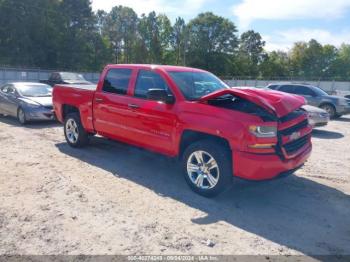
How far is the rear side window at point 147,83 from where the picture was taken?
5859 mm

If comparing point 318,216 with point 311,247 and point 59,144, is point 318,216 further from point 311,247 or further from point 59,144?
point 59,144

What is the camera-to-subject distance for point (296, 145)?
17.0 ft

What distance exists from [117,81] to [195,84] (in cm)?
163

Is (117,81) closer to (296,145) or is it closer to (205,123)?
(205,123)

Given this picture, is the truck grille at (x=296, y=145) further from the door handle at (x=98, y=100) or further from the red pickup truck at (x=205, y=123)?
the door handle at (x=98, y=100)

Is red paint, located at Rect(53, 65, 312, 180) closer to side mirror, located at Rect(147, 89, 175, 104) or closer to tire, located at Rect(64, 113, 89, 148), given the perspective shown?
side mirror, located at Rect(147, 89, 175, 104)

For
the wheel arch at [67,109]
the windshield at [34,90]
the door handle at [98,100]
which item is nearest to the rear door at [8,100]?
the windshield at [34,90]

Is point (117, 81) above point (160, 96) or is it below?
above

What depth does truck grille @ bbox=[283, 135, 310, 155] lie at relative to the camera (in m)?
4.92

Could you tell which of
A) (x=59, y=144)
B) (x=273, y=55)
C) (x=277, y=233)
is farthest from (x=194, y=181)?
(x=273, y=55)

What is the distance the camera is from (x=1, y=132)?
9.85 m

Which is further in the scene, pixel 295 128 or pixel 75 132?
pixel 75 132

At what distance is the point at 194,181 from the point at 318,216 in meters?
1.77

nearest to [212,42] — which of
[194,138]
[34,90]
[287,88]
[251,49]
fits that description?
[251,49]
